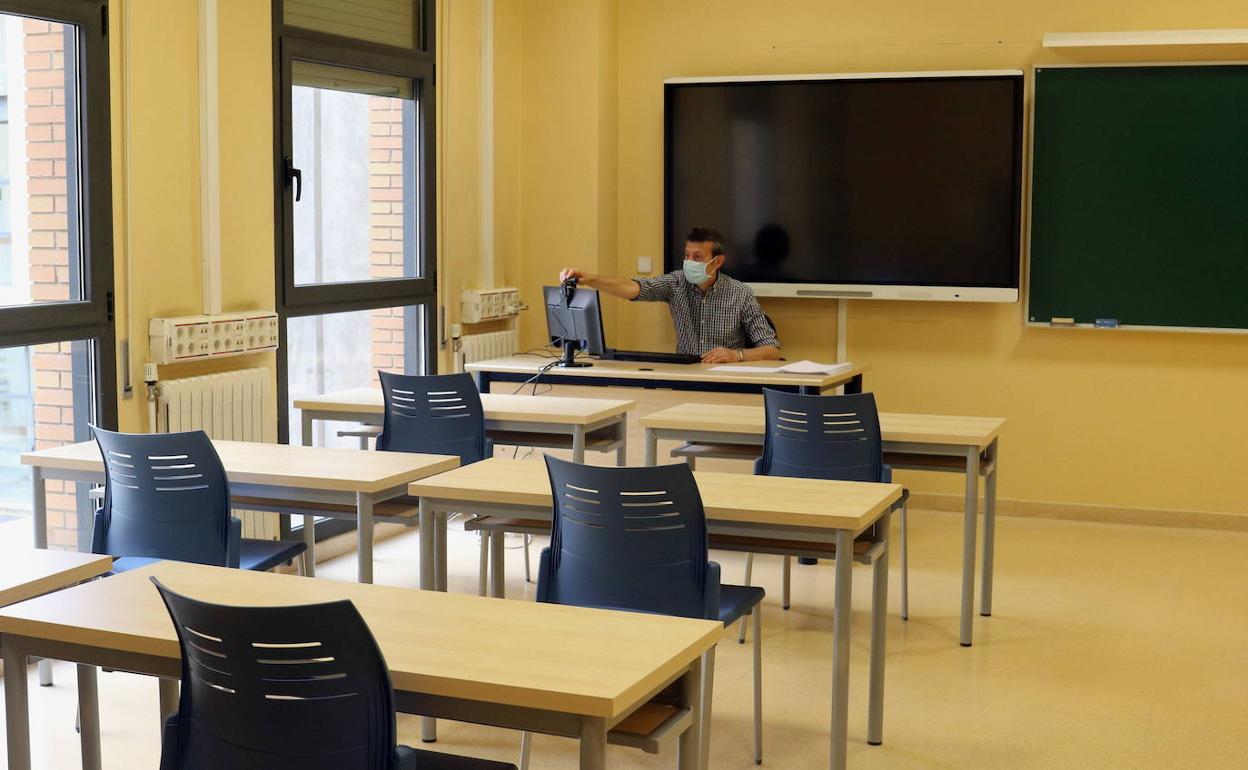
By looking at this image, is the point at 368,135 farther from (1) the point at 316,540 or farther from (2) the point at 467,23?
(1) the point at 316,540

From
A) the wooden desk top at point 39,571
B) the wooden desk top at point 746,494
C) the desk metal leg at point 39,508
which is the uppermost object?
the wooden desk top at point 746,494

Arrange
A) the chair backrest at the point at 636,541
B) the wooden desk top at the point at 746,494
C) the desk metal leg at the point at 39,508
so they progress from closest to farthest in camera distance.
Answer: the chair backrest at the point at 636,541, the wooden desk top at the point at 746,494, the desk metal leg at the point at 39,508

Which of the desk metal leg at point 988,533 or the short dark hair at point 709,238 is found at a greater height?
the short dark hair at point 709,238

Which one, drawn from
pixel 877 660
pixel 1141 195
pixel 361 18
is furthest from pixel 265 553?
pixel 1141 195

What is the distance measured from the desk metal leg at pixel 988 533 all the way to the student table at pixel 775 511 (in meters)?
1.22

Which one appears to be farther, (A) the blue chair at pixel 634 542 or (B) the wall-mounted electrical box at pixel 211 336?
(B) the wall-mounted electrical box at pixel 211 336

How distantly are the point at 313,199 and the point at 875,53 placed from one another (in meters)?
3.26

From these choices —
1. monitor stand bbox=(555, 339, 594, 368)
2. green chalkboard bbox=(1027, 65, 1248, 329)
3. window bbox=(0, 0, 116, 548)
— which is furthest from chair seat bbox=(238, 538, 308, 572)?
green chalkboard bbox=(1027, 65, 1248, 329)

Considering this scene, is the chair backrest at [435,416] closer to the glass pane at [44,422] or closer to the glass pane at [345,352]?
the glass pane at [345,352]

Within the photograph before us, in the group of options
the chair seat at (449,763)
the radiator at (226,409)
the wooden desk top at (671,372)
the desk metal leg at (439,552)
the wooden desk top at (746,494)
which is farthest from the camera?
the wooden desk top at (671,372)

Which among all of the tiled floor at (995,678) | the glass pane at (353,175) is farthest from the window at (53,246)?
the glass pane at (353,175)

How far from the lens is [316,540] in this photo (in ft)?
19.7

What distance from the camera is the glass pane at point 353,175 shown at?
596cm

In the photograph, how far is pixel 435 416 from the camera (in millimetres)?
4973
